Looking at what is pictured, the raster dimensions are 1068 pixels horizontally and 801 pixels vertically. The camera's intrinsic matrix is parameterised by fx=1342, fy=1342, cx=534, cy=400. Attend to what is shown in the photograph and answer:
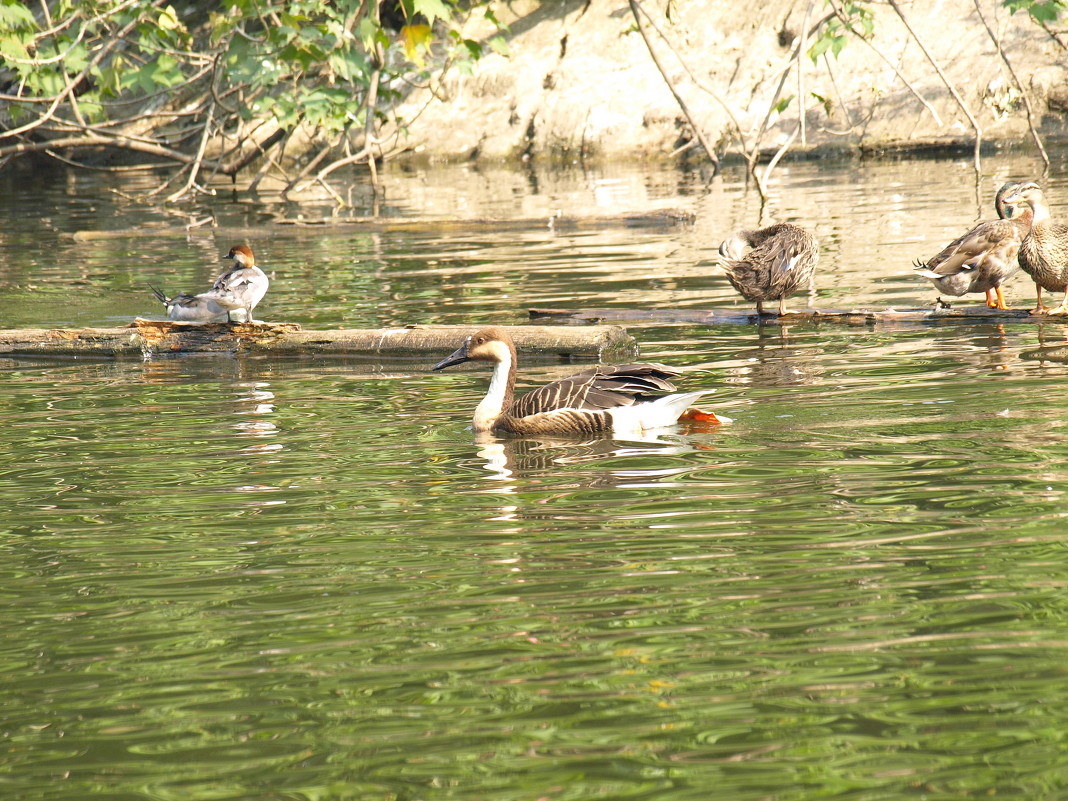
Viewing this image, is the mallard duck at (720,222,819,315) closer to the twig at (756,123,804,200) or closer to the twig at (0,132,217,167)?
the twig at (756,123,804,200)

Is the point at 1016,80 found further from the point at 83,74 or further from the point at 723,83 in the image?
the point at 83,74

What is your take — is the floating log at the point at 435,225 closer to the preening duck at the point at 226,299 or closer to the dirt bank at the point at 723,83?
the dirt bank at the point at 723,83

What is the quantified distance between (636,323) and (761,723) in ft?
26.4

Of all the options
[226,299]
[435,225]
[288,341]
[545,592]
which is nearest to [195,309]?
[226,299]

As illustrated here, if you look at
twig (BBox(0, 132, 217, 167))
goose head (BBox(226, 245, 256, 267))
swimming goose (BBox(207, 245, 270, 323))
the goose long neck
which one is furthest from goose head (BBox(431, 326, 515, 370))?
twig (BBox(0, 132, 217, 167))

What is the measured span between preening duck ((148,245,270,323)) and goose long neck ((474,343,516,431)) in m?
3.74

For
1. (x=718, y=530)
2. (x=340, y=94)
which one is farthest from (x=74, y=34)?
(x=718, y=530)

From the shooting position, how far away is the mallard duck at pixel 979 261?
1109 cm

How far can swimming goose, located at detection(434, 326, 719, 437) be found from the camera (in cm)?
792

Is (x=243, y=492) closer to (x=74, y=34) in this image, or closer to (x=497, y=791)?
(x=497, y=791)

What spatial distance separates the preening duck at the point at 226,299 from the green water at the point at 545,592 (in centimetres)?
232

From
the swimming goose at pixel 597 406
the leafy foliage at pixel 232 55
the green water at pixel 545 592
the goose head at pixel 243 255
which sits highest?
the leafy foliage at pixel 232 55

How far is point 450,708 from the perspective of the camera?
4.00m

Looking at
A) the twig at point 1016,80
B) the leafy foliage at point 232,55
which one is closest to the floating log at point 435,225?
the leafy foliage at point 232,55
